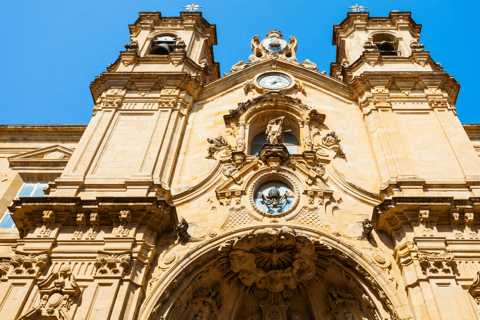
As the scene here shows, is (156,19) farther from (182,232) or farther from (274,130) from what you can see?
(182,232)

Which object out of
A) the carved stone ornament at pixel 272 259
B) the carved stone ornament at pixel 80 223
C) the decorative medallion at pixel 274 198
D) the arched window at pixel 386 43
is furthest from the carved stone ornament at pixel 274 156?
the arched window at pixel 386 43

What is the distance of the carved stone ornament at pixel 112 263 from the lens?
37.5 ft

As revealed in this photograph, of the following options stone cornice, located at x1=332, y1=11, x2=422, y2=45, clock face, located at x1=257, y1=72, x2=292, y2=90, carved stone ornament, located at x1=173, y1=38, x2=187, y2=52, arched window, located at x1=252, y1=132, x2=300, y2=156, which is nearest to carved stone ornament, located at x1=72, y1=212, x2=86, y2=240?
arched window, located at x1=252, y1=132, x2=300, y2=156

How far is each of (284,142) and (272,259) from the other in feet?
19.8

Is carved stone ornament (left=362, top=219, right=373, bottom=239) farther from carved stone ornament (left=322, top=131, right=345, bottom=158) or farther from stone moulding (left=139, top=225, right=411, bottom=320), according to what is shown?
carved stone ornament (left=322, top=131, right=345, bottom=158)

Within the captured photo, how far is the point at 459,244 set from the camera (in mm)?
11859

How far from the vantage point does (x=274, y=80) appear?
19938 mm

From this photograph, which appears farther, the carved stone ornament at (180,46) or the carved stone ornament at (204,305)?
the carved stone ornament at (180,46)

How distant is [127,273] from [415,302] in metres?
7.00

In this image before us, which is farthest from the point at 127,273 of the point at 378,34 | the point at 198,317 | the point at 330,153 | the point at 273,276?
the point at 378,34

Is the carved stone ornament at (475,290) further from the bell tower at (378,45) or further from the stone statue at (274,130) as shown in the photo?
the bell tower at (378,45)

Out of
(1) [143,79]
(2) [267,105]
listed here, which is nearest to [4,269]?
(1) [143,79]

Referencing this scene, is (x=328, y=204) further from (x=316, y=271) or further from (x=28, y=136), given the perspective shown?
(x=28, y=136)

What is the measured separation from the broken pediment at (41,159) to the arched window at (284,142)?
763 cm
